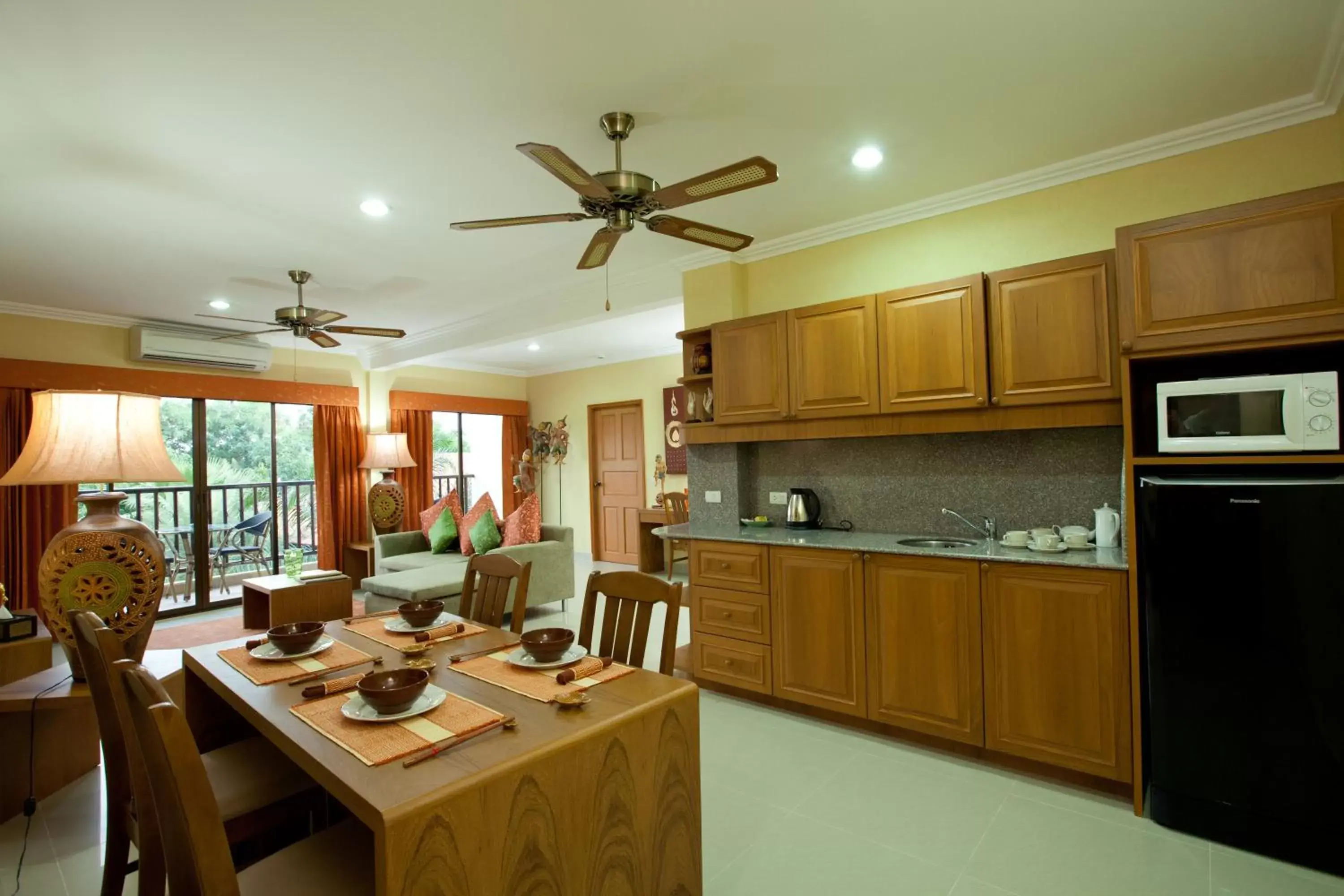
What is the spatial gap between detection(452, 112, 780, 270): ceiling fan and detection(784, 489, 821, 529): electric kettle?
1496mm

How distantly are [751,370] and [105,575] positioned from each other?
288cm

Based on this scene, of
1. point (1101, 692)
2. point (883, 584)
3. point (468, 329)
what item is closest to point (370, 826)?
point (883, 584)

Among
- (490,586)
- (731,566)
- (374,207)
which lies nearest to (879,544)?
(731,566)

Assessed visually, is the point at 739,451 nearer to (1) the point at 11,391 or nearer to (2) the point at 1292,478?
(2) the point at 1292,478

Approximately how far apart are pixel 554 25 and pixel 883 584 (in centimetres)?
244

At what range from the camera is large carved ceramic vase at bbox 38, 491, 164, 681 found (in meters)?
2.18

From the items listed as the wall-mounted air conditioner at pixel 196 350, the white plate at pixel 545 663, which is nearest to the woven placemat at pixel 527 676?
the white plate at pixel 545 663

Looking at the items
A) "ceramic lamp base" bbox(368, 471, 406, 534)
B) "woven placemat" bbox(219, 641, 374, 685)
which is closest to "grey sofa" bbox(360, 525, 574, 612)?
"ceramic lamp base" bbox(368, 471, 406, 534)

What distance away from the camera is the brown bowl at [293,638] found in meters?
1.92

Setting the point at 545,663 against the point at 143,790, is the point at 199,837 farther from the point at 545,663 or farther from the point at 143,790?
the point at 545,663

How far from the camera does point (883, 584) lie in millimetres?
2850

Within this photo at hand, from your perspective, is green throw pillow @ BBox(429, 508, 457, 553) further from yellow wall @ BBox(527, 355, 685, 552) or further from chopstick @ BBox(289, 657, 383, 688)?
chopstick @ BBox(289, 657, 383, 688)

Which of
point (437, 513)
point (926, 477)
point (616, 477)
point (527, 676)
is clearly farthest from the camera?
point (616, 477)

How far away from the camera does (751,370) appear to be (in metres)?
3.56
